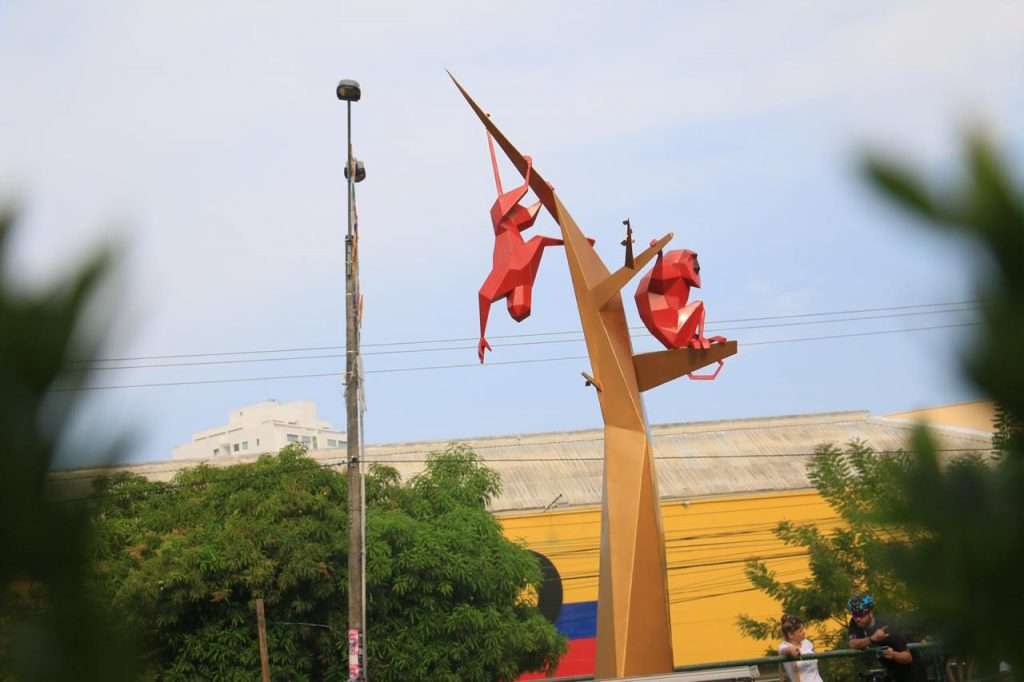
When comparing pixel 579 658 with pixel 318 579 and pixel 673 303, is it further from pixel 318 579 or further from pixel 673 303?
pixel 673 303

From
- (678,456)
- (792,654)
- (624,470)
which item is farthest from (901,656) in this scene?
(678,456)

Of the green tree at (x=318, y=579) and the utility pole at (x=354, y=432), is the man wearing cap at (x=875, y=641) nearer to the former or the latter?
the utility pole at (x=354, y=432)

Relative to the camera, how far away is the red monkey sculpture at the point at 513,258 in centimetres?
1065

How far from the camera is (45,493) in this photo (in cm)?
139

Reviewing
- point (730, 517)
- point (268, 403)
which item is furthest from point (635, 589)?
point (268, 403)

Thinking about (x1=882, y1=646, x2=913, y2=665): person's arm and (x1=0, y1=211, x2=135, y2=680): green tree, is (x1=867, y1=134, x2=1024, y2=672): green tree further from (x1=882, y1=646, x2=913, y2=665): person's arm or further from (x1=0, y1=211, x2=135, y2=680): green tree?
(x1=882, y1=646, x2=913, y2=665): person's arm

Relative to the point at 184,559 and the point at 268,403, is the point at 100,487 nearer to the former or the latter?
the point at 184,559

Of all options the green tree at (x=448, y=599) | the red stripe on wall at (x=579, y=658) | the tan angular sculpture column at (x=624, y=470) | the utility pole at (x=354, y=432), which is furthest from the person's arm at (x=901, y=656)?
the red stripe on wall at (x=579, y=658)

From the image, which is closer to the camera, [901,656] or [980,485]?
[980,485]

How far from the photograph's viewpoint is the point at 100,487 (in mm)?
1406

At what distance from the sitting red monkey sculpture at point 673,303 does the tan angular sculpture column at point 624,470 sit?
5.5 inches

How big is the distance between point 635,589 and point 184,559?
310 inches

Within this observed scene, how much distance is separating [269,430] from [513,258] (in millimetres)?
34675

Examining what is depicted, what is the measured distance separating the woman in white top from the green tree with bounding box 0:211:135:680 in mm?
6175
